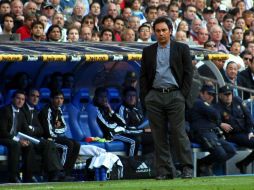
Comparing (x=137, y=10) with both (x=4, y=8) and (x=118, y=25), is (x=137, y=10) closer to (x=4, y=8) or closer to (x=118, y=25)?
(x=118, y=25)

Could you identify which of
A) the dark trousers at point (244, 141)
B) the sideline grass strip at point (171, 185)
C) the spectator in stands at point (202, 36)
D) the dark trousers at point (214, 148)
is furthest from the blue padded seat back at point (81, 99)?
the spectator in stands at point (202, 36)

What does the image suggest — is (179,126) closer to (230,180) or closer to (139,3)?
(230,180)

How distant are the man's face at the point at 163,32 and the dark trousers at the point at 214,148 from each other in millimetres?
4658

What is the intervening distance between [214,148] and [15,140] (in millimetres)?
3863

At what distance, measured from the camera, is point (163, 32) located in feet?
55.7

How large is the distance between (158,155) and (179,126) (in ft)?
1.69

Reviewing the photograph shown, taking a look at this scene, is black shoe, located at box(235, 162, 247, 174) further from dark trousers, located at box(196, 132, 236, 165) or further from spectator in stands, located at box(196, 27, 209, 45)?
spectator in stands, located at box(196, 27, 209, 45)

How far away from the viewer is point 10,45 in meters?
20.3

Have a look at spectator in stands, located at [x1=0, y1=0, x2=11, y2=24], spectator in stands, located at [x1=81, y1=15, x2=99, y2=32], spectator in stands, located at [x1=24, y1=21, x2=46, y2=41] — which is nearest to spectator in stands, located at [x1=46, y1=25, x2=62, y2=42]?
spectator in stands, located at [x1=24, y1=21, x2=46, y2=41]

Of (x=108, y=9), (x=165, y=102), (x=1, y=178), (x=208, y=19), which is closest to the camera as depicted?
(x=165, y=102)

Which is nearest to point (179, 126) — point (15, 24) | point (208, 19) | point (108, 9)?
point (15, 24)

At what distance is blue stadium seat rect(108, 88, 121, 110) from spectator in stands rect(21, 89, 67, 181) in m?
1.84

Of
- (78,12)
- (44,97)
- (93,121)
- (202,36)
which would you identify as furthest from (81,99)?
(202,36)

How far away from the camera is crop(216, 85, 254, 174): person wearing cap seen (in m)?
22.1
